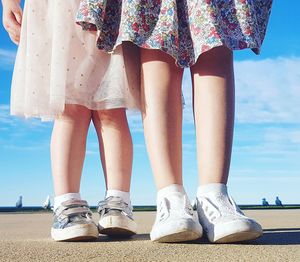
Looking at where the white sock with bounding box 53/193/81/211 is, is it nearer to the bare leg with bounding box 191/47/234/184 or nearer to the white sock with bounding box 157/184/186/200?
the white sock with bounding box 157/184/186/200

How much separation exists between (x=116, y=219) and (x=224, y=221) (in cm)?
44

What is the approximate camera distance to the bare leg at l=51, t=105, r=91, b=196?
1773 mm

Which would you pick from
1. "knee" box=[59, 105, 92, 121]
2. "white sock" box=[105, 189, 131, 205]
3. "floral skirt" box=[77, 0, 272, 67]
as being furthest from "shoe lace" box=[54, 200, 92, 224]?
"floral skirt" box=[77, 0, 272, 67]

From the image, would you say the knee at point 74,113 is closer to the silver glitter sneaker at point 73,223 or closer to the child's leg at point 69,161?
the child's leg at point 69,161

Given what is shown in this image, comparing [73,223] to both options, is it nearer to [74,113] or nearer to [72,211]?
[72,211]

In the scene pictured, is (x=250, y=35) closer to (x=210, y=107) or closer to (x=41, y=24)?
(x=210, y=107)

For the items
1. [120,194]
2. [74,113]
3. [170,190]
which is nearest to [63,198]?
[120,194]

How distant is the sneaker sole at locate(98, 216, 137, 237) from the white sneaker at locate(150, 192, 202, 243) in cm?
22

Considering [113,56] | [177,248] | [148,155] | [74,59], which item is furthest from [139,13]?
[177,248]

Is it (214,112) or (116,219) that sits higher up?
(214,112)

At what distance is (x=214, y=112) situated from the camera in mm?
1538

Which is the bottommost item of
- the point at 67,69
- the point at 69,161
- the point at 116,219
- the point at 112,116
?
the point at 116,219

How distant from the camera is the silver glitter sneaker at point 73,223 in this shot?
5.24 feet

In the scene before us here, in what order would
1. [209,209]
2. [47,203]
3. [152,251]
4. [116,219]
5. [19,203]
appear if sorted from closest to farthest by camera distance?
[152,251] < [209,209] < [116,219] < [47,203] < [19,203]
